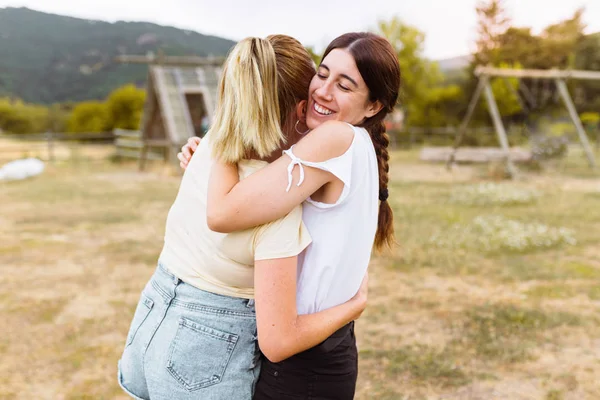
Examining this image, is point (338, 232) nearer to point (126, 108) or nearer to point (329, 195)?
point (329, 195)

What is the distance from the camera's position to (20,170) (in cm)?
1302

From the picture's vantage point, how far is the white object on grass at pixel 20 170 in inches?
498

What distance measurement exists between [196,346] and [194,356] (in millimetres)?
26

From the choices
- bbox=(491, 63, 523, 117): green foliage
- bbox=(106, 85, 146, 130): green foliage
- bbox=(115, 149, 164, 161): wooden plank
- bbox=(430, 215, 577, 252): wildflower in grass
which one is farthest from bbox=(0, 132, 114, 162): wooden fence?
bbox=(491, 63, 523, 117): green foliage

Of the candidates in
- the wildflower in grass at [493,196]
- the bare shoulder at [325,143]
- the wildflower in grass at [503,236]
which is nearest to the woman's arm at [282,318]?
the bare shoulder at [325,143]

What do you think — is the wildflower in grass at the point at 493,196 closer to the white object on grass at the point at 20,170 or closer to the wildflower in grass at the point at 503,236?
the wildflower in grass at the point at 503,236

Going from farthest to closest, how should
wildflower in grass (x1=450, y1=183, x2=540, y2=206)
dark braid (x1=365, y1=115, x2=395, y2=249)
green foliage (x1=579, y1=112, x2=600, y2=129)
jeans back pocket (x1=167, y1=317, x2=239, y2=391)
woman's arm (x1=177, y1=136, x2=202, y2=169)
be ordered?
green foliage (x1=579, y1=112, x2=600, y2=129) < wildflower in grass (x1=450, y1=183, x2=540, y2=206) < woman's arm (x1=177, y1=136, x2=202, y2=169) < dark braid (x1=365, y1=115, x2=395, y2=249) < jeans back pocket (x1=167, y1=317, x2=239, y2=391)

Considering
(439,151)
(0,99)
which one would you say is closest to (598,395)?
(439,151)

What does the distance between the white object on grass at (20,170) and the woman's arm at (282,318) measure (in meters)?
13.0

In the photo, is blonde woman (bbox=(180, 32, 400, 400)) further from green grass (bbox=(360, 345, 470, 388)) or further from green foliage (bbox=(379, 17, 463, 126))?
green foliage (bbox=(379, 17, 463, 126))

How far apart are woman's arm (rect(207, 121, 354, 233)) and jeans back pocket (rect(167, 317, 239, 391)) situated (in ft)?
0.93

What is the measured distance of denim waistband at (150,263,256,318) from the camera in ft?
4.71

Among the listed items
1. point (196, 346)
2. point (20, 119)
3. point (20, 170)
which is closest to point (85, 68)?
point (20, 119)

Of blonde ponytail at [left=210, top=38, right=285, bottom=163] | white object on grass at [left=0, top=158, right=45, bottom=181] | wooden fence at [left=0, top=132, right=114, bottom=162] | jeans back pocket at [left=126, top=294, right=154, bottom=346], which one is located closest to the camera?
blonde ponytail at [left=210, top=38, right=285, bottom=163]
